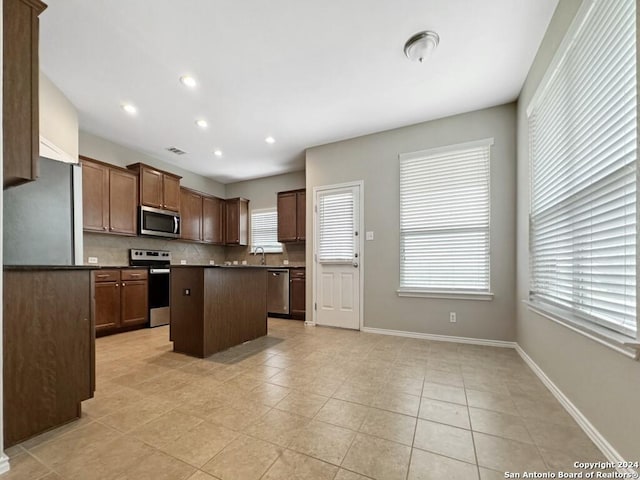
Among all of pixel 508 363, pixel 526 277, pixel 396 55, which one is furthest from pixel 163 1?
pixel 508 363

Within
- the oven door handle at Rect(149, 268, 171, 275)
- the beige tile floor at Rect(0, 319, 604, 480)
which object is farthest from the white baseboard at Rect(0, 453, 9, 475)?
the oven door handle at Rect(149, 268, 171, 275)

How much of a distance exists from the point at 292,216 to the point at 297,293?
4.93 feet

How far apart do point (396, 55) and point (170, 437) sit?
3293mm

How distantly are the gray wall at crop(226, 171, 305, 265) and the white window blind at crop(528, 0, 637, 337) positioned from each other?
4181mm

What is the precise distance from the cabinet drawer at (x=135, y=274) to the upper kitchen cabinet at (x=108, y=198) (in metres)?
0.61

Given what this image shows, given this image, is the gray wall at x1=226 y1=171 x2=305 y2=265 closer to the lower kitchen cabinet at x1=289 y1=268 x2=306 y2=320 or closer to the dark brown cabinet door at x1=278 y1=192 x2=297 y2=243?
the dark brown cabinet door at x1=278 y1=192 x2=297 y2=243

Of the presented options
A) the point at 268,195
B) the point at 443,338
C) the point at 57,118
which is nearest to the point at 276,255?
the point at 268,195

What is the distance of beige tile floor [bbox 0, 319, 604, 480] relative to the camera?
1.31 m

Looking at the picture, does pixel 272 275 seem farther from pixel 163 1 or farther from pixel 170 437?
pixel 163 1

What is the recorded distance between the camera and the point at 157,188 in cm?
466

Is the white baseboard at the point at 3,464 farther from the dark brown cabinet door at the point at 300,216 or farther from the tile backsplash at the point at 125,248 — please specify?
the dark brown cabinet door at the point at 300,216

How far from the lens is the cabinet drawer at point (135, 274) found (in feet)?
13.1

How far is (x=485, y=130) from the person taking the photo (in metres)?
3.34

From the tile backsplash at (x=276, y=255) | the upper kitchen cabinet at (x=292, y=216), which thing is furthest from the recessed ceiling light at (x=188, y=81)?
the tile backsplash at (x=276, y=255)
